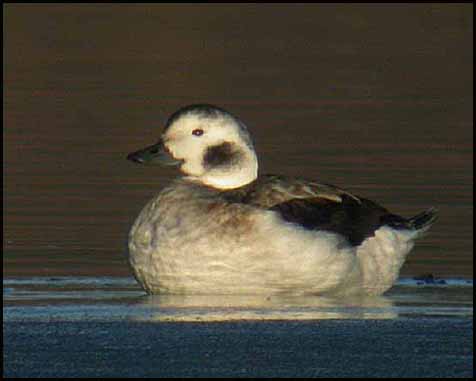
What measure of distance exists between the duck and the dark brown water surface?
0.57 meters

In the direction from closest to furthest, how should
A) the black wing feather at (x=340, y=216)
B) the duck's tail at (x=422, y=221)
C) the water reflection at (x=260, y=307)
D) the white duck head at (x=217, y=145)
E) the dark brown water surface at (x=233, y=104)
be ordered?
1. the water reflection at (x=260, y=307)
2. the black wing feather at (x=340, y=216)
3. the white duck head at (x=217, y=145)
4. the duck's tail at (x=422, y=221)
5. the dark brown water surface at (x=233, y=104)

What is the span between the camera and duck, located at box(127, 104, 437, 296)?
11422 millimetres

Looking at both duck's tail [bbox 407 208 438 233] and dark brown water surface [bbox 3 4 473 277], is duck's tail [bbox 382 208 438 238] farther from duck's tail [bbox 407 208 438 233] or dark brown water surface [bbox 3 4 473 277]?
dark brown water surface [bbox 3 4 473 277]

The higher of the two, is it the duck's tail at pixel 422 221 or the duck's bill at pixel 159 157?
the duck's bill at pixel 159 157

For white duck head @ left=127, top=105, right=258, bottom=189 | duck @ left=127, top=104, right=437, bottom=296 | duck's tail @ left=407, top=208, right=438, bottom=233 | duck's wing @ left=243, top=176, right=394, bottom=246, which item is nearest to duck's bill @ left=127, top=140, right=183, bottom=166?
duck @ left=127, top=104, right=437, bottom=296

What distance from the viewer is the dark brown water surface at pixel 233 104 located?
46.3 feet

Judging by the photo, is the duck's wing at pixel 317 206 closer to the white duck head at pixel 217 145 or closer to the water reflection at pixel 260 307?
the white duck head at pixel 217 145

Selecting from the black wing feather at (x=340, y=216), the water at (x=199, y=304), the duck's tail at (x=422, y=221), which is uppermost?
Answer: the black wing feather at (x=340, y=216)

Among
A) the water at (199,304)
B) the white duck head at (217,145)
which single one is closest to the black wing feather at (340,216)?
the water at (199,304)

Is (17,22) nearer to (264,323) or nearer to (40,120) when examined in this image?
(40,120)

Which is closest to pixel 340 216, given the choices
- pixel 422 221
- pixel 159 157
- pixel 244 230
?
pixel 244 230

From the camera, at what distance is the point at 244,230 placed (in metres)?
11.5

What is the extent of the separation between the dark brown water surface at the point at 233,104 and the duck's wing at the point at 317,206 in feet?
1.96

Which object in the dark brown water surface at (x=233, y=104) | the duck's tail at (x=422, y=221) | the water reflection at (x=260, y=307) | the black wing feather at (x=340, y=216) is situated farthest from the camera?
the dark brown water surface at (x=233, y=104)
